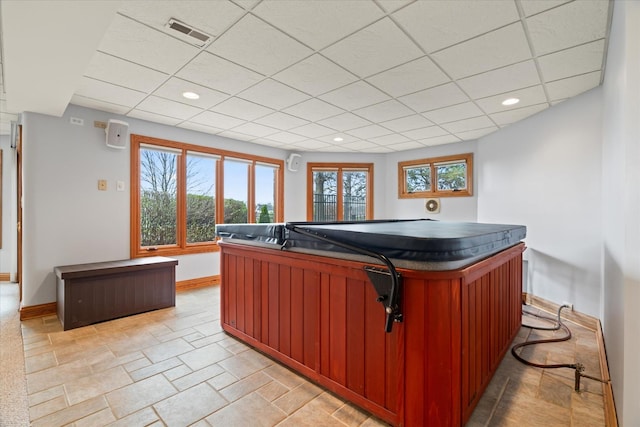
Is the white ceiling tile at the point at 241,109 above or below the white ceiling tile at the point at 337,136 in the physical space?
above

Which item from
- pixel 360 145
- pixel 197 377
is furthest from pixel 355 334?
pixel 360 145

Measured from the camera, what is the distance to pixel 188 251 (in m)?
4.70

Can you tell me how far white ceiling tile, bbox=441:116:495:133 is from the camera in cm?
416

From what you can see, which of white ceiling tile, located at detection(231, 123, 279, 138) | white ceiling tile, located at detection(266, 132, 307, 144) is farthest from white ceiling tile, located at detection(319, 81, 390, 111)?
white ceiling tile, located at detection(266, 132, 307, 144)

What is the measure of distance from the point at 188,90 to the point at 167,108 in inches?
29.7

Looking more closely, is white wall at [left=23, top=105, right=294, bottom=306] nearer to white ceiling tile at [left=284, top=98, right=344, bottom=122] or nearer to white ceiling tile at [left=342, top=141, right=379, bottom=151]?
white ceiling tile at [left=284, top=98, right=344, bottom=122]

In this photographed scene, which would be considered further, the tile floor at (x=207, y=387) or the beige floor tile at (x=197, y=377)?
the beige floor tile at (x=197, y=377)

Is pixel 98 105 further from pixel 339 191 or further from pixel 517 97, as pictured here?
pixel 517 97

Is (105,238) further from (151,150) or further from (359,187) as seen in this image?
(359,187)

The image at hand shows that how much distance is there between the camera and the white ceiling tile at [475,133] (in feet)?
15.3

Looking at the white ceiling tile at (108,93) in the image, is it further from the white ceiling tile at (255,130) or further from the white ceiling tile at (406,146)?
the white ceiling tile at (406,146)

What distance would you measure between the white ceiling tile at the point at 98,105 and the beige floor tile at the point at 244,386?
11.5 feet

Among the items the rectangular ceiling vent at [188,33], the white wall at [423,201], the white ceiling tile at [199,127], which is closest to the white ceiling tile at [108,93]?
the white ceiling tile at [199,127]

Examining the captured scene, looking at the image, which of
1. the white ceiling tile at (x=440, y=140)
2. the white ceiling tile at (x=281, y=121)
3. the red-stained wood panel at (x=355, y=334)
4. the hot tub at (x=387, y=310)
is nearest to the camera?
the hot tub at (x=387, y=310)
